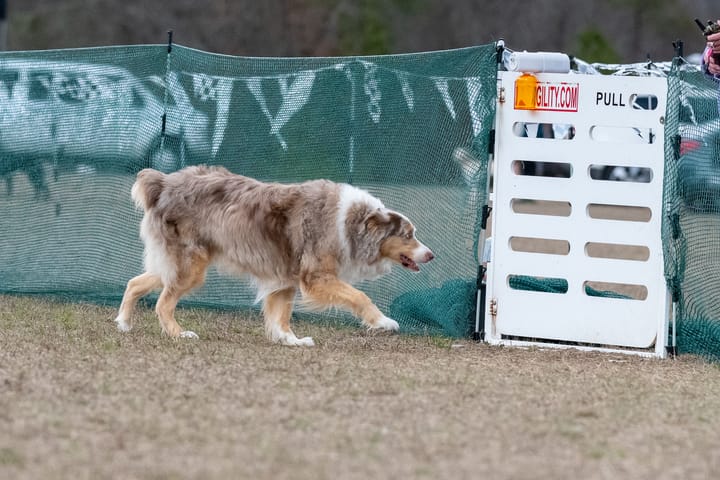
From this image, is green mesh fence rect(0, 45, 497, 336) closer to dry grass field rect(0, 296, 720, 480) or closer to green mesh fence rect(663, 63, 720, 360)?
dry grass field rect(0, 296, 720, 480)

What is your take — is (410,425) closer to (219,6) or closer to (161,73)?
(161,73)

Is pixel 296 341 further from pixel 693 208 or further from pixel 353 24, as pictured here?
pixel 353 24

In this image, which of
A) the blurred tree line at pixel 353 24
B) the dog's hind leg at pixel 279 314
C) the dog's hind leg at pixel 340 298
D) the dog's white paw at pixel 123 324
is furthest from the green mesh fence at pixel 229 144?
the blurred tree line at pixel 353 24

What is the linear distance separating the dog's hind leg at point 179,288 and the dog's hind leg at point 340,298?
730mm

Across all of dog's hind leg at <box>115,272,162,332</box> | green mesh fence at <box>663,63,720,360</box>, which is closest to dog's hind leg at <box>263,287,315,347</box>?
dog's hind leg at <box>115,272,162,332</box>

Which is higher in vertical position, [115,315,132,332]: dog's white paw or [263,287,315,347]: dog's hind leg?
[263,287,315,347]: dog's hind leg

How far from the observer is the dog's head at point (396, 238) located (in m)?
7.44

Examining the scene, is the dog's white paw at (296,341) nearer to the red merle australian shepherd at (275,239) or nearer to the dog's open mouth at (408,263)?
the red merle australian shepherd at (275,239)

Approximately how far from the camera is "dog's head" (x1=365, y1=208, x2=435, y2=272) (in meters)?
7.44

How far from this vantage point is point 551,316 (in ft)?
25.0

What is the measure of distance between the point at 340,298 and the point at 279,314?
52cm

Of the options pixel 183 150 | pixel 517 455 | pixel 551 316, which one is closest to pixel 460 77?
pixel 551 316

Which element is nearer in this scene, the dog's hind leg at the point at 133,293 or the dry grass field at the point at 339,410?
the dry grass field at the point at 339,410

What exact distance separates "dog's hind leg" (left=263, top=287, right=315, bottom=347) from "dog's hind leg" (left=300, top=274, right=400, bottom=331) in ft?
Result: 0.85
